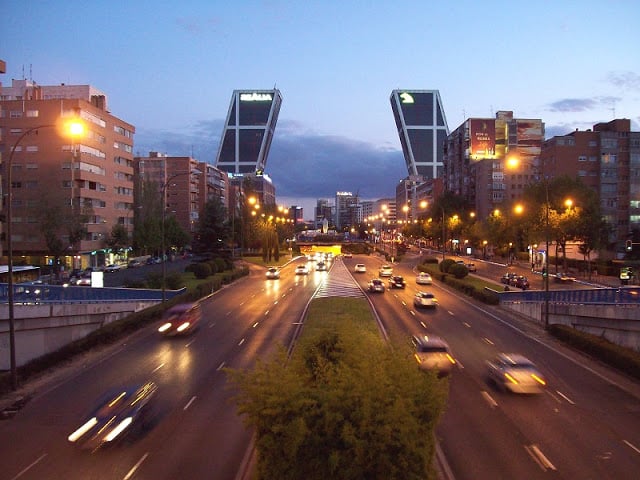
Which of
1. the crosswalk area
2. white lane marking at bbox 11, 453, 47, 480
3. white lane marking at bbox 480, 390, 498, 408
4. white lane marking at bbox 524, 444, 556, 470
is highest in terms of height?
white lane marking at bbox 524, 444, 556, 470

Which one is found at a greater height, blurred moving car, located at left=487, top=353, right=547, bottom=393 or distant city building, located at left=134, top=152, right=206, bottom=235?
distant city building, located at left=134, top=152, right=206, bottom=235

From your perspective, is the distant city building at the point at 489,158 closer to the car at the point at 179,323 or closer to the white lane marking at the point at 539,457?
the car at the point at 179,323

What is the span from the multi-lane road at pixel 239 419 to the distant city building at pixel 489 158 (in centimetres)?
8495

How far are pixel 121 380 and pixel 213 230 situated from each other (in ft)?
232

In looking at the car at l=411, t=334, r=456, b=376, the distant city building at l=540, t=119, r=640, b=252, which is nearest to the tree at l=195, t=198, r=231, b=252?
the distant city building at l=540, t=119, r=640, b=252

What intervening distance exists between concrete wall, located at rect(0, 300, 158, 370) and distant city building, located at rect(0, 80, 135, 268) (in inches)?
1392

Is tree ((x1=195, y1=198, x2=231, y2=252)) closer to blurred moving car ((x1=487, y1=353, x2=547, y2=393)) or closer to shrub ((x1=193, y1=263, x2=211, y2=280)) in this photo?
shrub ((x1=193, y1=263, x2=211, y2=280))

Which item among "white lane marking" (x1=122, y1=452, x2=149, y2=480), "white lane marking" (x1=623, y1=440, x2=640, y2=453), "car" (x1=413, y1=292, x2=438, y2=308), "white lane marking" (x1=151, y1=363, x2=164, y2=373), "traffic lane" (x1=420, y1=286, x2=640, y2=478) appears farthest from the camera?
"car" (x1=413, y1=292, x2=438, y2=308)

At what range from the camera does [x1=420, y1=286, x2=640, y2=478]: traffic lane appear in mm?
13324

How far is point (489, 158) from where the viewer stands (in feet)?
395

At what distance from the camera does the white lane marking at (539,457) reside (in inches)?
504

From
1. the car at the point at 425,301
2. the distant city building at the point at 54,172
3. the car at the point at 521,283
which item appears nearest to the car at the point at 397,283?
the car at the point at 521,283

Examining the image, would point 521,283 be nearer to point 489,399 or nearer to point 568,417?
point 489,399

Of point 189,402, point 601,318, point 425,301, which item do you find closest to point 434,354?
point 189,402
